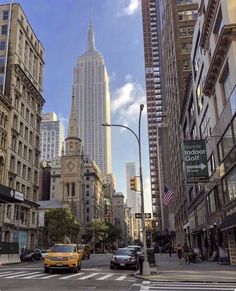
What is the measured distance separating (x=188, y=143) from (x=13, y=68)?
39818mm

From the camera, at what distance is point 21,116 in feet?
218

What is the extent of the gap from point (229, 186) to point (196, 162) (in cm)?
439

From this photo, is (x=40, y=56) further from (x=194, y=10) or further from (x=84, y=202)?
(x=84, y=202)

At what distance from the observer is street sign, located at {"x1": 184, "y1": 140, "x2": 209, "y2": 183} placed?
111ft

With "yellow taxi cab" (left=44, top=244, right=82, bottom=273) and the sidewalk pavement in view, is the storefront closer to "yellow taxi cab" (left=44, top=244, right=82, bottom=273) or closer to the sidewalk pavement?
the sidewalk pavement

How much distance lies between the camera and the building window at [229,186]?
2862 centimetres

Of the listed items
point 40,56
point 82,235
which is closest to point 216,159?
point 40,56

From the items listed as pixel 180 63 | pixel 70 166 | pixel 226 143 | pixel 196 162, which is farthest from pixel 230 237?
pixel 70 166

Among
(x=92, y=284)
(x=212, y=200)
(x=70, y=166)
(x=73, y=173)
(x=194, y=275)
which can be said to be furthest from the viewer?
(x=70, y=166)

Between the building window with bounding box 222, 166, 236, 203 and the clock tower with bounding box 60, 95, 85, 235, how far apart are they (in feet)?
Result: 374

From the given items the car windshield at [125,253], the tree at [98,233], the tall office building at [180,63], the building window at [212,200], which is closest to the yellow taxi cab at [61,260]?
the car windshield at [125,253]

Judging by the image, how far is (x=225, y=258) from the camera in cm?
3144

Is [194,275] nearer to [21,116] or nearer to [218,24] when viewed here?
[218,24]

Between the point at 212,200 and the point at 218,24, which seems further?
the point at 212,200
